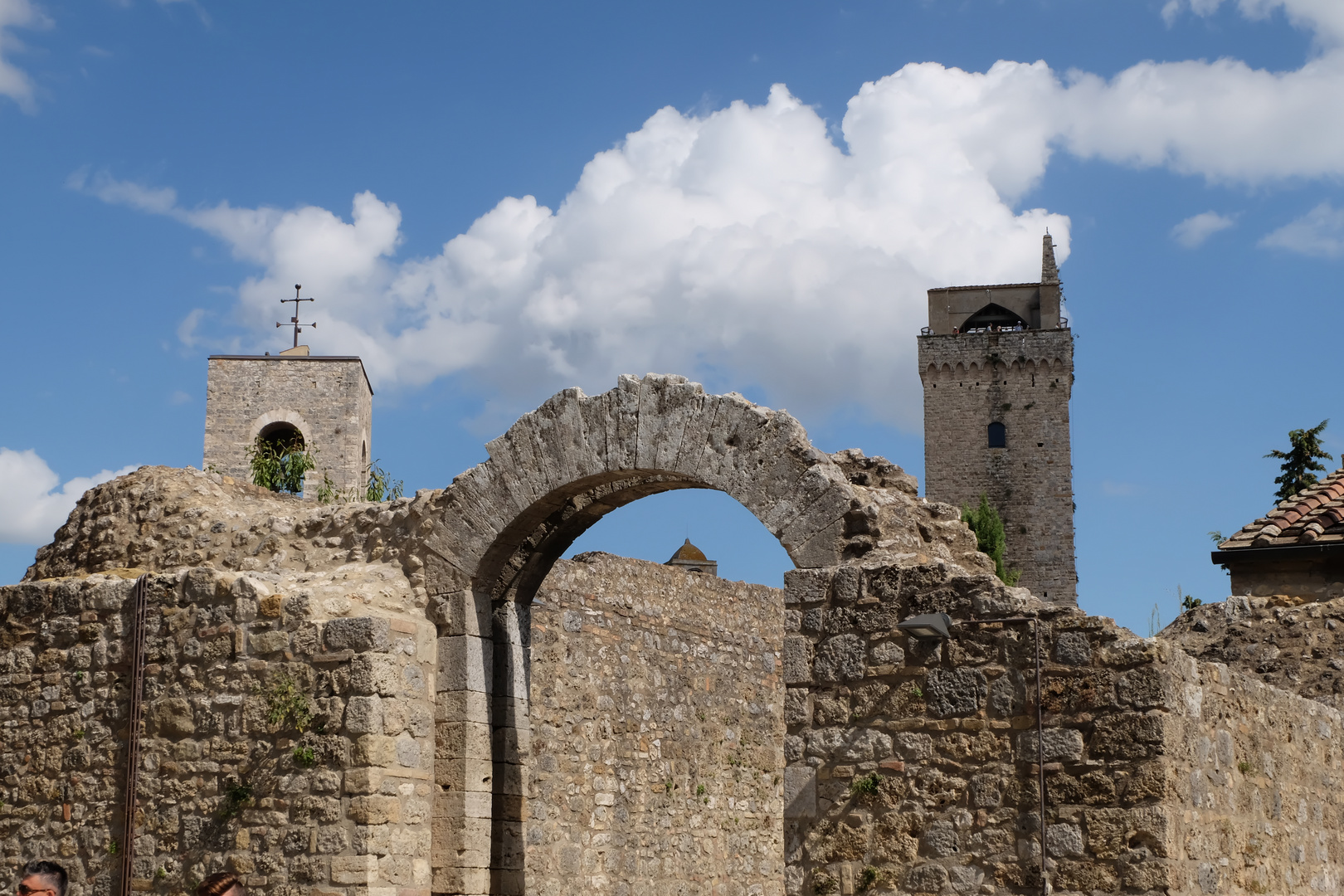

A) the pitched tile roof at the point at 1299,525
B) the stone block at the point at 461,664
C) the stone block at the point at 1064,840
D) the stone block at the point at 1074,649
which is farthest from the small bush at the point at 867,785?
the pitched tile roof at the point at 1299,525

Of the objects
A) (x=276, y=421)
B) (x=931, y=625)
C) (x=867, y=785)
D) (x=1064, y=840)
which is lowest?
(x=1064, y=840)

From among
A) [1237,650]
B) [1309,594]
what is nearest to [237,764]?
[1237,650]

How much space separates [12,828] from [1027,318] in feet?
180

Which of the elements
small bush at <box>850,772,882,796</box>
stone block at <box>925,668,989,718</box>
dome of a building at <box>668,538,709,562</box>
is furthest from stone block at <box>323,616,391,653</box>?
dome of a building at <box>668,538,709,562</box>

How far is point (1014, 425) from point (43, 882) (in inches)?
2160

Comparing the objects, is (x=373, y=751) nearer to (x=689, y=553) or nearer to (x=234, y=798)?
(x=234, y=798)

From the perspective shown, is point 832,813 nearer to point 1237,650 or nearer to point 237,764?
point 237,764

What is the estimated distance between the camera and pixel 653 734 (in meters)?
12.4

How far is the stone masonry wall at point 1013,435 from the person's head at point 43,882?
51.1 meters

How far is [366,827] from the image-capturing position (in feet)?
26.9

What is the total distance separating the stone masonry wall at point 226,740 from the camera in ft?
27.2

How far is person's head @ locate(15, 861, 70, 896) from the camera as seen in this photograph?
15.3ft

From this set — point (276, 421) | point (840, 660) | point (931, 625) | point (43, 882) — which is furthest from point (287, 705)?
point (276, 421)

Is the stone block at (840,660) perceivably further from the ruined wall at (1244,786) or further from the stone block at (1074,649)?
the ruined wall at (1244,786)
